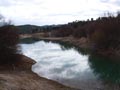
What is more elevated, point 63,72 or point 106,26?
point 106,26

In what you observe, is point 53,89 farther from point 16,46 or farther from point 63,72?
point 16,46

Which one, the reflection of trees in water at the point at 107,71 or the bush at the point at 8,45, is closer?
the reflection of trees in water at the point at 107,71

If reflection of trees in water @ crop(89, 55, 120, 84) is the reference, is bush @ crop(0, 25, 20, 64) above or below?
above

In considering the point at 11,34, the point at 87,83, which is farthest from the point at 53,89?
the point at 11,34

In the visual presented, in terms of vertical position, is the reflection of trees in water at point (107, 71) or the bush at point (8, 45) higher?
the bush at point (8, 45)

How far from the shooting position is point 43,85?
97.1ft

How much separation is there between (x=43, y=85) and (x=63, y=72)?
10.3 m

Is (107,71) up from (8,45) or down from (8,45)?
down

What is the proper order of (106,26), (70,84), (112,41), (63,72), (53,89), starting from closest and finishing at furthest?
(53,89) → (70,84) → (63,72) → (112,41) → (106,26)

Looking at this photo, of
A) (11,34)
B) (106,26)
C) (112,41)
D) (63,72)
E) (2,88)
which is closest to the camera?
(2,88)

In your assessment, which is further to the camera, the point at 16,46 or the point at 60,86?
the point at 16,46

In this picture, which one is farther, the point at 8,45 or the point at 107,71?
the point at 8,45

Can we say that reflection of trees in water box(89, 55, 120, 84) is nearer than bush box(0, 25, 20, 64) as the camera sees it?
Yes

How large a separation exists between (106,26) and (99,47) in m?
6.47
